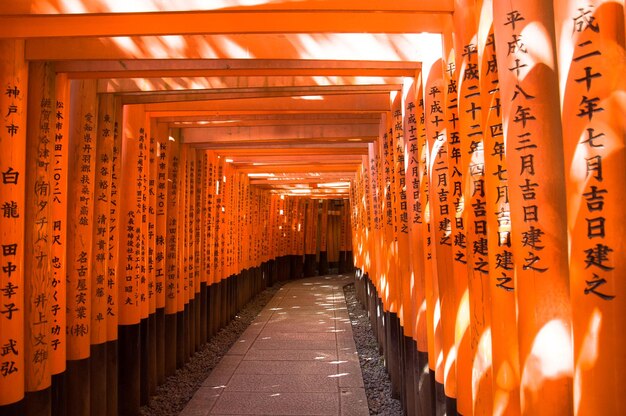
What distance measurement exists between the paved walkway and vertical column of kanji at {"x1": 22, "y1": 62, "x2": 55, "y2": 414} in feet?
7.78

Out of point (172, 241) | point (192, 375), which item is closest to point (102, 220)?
point (172, 241)

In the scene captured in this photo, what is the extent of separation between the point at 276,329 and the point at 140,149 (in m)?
5.83

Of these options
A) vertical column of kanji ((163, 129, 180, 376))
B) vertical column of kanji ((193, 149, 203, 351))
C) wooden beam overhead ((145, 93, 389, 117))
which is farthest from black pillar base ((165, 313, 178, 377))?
wooden beam overhead ((145, 93, 389, 117))

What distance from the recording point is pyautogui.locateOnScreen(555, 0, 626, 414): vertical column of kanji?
166cm

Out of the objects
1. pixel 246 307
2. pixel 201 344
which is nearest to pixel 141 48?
pixel 201 344

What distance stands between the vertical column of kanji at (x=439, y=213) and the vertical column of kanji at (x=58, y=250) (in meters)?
3.22

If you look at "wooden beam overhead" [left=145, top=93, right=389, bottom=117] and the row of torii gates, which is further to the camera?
"wooden beam overhead" [left=145, top=93, right=389, bottom=117]

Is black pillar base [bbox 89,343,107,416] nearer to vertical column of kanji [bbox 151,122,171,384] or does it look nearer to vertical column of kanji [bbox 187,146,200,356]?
vertical column of kanji [bbox 151,122,171,384]

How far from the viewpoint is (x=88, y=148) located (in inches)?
186

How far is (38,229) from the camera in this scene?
3.82 m

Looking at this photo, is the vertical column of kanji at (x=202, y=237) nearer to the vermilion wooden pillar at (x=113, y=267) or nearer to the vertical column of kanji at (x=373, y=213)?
the vertical column of kanji at (x=373, y=213)

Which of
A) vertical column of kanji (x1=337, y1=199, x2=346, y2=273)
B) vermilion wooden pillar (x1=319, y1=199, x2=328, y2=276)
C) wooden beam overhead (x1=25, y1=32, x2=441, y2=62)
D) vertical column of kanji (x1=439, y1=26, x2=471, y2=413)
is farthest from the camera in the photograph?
vertical column of kanji (x1=337, y1=199, x2=346, y2=273)

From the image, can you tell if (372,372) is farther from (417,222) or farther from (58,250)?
(58,250)

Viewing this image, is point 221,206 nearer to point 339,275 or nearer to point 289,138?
point 289,138
